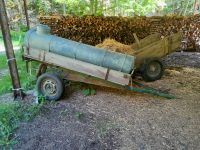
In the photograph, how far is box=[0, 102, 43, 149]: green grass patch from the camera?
3.37 meters

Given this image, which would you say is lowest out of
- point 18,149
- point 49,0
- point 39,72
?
point 18,149

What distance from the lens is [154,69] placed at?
5.61 m

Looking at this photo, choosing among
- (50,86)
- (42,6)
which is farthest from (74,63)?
(42,6)

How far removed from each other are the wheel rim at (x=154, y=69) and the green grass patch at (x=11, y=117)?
2597mm

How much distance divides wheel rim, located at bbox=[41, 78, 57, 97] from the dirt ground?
0.24 metres

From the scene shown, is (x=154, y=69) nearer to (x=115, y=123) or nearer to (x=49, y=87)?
(x=115, y=123)

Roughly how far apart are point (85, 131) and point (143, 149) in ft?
2.93

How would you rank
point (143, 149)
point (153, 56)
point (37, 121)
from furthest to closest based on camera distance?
point (153, 56), point (37, 121), point (143, 149)

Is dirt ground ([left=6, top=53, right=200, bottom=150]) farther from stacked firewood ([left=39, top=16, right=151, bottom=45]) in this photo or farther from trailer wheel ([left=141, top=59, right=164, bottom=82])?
stacked firewood ([left=39, top=16, right=151, bottom=45])

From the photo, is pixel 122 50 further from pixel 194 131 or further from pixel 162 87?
pixel 194 131

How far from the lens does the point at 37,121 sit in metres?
3.83

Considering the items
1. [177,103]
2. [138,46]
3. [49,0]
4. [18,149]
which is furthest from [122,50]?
[49,0]

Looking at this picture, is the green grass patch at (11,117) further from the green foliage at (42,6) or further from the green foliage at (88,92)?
the green foliage at (42,6)

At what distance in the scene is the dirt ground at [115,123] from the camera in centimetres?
326
